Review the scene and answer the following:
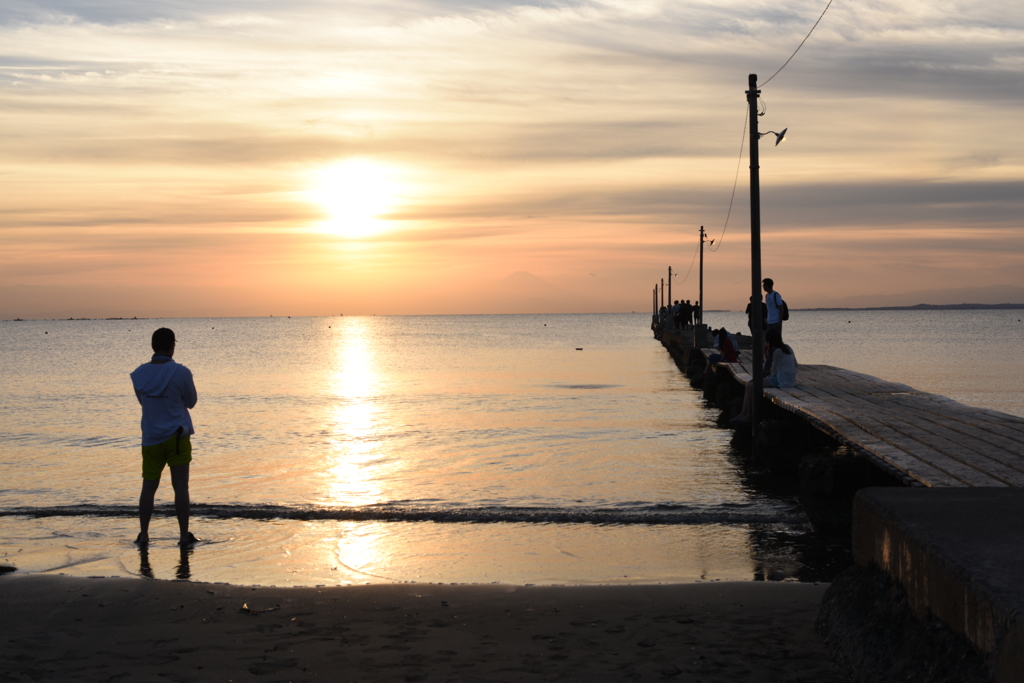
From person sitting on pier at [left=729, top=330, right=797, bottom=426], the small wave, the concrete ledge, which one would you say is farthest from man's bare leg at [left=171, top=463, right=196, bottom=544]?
person sitting on pier at [left=729, top=330, right=797, bottom=426]

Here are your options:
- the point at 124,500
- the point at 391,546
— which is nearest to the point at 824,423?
the point at 391,546

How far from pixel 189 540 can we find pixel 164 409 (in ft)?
6.03

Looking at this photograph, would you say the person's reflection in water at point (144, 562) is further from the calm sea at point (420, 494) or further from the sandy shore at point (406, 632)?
the sandy shore at point (406, 632)

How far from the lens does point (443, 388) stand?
36531 millimetres

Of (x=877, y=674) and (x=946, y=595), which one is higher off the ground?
(x=946, y=595)

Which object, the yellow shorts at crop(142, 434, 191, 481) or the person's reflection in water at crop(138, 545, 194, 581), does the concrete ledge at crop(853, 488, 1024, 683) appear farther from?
the yellow shorts at crop(142, 434, 191, 481)

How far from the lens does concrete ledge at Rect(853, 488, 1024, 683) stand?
11.8ft

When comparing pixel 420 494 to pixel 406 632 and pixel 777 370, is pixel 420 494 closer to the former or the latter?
pixel 406 632

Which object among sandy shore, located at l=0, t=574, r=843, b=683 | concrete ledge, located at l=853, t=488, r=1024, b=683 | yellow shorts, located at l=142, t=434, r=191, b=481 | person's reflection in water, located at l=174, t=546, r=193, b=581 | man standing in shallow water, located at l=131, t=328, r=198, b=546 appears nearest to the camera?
concrete ledge, located at l=853, t=488, r=1024, b=683

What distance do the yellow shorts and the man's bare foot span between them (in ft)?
3.32

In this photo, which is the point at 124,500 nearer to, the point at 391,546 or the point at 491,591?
the point at 391,546

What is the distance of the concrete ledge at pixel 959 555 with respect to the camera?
11.8 ft

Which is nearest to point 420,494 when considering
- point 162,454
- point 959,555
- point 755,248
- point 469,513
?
point 469,513

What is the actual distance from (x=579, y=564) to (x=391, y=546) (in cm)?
→ 220
